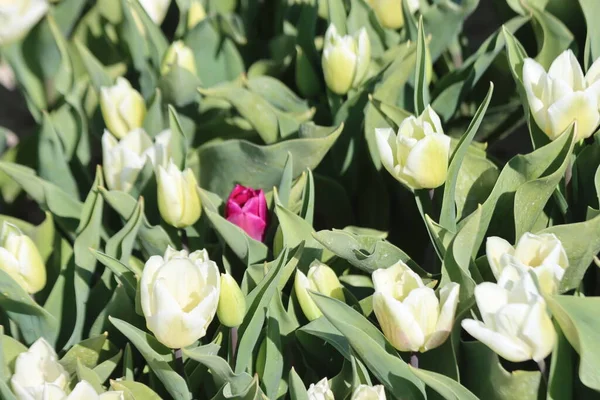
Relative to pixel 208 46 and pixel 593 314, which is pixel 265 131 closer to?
pixel 208 46

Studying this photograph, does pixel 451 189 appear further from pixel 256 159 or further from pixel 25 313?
pixel 25 313

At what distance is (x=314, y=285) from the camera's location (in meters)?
0.68

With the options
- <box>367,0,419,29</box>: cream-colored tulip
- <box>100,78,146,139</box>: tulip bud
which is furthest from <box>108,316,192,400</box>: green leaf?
<box>367,0,419,29</box>: cream-colored tulip

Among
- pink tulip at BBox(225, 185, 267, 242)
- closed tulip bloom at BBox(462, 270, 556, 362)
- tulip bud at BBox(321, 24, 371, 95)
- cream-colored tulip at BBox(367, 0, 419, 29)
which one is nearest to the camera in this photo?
closed tulip bloom at BBox(462, 270, 556, 362)

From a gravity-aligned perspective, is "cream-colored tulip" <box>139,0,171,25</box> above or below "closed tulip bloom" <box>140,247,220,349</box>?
above

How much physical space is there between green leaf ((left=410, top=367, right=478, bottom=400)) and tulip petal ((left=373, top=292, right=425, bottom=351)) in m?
0.03

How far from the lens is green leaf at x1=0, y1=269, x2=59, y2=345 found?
729 mm

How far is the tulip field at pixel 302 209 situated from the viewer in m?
0.60

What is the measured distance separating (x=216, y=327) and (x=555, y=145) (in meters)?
0.37

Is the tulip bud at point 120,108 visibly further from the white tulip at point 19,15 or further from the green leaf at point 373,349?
the green leaf at point 373,349

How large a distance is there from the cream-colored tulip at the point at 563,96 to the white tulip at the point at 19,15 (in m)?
0.64

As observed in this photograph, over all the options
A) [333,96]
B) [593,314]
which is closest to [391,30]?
[333,96]

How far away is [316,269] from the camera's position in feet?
2.22

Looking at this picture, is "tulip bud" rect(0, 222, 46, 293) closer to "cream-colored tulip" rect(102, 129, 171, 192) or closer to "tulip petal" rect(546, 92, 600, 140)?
"cream-colored tulip" rect(102, 129, 171, 192)
